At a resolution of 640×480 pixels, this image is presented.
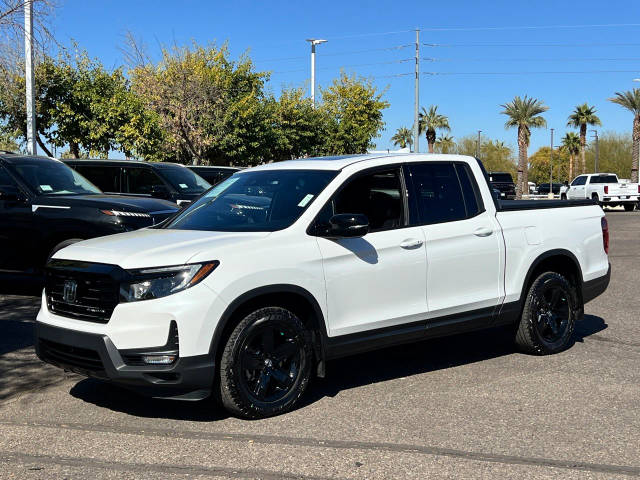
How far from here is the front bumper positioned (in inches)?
184

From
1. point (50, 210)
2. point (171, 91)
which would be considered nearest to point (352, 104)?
point (171, 91)

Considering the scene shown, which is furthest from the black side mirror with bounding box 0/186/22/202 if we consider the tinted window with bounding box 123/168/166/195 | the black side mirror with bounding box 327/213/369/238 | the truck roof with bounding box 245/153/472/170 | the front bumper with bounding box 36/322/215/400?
the black side mirror with bounding box 327/213/369/238

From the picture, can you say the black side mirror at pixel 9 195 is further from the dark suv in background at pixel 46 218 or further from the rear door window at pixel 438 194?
the rear door window at pixel 438 194

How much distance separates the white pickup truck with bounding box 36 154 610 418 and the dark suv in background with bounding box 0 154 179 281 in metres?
3.34

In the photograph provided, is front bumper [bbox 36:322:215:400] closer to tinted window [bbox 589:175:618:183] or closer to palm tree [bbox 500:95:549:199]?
tinted window [bbox 589:175:618:183]

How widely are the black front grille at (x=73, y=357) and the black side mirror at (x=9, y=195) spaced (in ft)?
16.5

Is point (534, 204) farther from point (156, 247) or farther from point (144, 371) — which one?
point (144, 371)

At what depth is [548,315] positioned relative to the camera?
22.6ft

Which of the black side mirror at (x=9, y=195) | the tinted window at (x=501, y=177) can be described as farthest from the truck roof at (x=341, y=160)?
the tinted window at (x=501, y=177)

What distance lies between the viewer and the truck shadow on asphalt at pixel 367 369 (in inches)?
209

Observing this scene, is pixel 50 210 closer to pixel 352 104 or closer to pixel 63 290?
pixel 63 290

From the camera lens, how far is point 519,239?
21.6ft

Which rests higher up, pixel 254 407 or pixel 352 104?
pixel 352 104

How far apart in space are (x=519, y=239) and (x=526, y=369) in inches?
43.6
